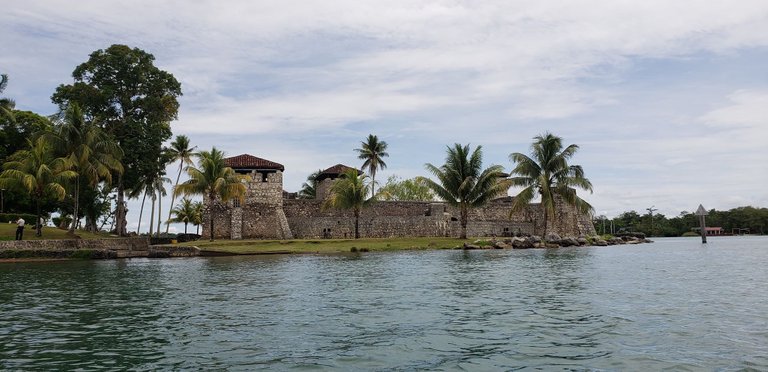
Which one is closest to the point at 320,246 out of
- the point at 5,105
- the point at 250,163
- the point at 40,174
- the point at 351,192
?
the point at 351,192

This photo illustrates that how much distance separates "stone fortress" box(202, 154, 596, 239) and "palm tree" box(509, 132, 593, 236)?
5850 millimetres

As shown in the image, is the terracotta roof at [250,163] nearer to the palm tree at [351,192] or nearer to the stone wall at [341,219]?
the stone wall at [341,219]

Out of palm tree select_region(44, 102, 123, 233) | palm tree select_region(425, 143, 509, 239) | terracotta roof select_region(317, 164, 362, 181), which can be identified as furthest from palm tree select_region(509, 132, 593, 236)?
palm tree select_region(44, 102, 123, 233)

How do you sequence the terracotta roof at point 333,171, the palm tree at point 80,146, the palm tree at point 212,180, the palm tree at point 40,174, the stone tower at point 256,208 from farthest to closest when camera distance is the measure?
the terracotta roof at point 333,171 → the stone tower at point 256,208 → the palm tree at point 212,180 → the palm tree at point 80,146 → the palm tree at point 40,174

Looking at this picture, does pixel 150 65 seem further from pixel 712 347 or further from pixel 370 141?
pixel 712 347

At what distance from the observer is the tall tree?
146 feet

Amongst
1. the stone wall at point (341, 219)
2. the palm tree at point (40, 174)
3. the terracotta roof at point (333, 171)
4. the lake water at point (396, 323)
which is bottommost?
the lake water at point (396, 323)

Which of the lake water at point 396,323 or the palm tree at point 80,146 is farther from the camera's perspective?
the palm tree at point 80,146

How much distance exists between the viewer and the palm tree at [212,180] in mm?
43281

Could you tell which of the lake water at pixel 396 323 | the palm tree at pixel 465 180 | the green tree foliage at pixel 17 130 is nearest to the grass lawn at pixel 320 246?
the palm tree at pixel 465 180

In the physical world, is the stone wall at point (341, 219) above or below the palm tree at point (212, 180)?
below

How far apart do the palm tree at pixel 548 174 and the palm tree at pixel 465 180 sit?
5.80ft

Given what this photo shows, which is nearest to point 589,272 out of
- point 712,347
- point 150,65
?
point 712,347

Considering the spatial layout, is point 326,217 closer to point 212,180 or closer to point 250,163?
point 250,163
